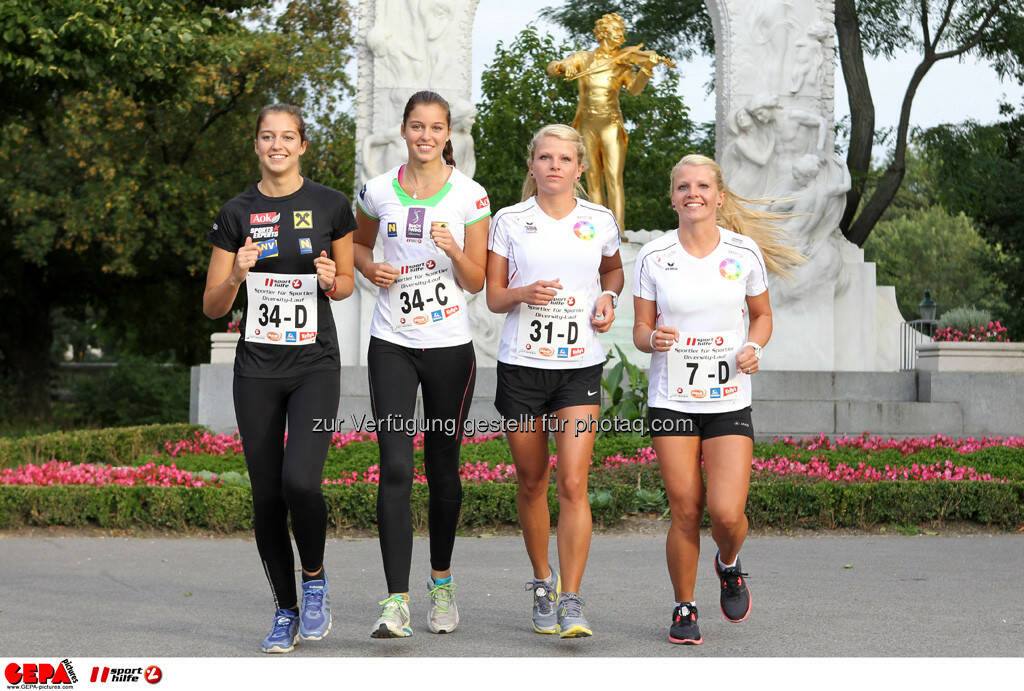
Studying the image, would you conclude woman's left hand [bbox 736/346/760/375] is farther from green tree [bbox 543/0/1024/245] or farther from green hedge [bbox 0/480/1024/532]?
green tree [bbox 543/0/1024/245]

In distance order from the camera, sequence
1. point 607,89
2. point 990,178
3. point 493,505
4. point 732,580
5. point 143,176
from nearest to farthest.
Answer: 1. point 732,580
2. point 493,505
3. point 607,89
4. point 990,178
5. point 143,176

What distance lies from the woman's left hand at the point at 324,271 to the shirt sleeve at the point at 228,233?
323 millimetres

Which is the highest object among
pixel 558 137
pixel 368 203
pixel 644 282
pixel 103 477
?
pixel 558 137

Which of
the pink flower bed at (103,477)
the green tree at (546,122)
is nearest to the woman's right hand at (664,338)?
the pink flower bed at (103,477)

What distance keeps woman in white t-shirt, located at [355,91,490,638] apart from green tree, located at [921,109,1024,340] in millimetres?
19190

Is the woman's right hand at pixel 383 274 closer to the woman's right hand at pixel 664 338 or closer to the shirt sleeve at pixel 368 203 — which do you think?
the shirt sleeve at pixel 368 203

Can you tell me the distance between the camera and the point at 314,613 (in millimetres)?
4898

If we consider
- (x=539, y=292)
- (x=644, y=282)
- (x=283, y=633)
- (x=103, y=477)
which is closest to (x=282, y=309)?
(x=539, y=292)

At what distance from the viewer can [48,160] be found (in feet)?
78.4

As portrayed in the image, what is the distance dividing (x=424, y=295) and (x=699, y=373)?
1.15 meters

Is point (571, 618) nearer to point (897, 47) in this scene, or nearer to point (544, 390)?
point (544, 390)

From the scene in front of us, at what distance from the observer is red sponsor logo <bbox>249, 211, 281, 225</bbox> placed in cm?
491

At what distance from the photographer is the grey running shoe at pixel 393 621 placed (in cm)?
489

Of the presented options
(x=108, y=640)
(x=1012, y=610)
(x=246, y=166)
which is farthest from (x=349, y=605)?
(x=246, y=166)
